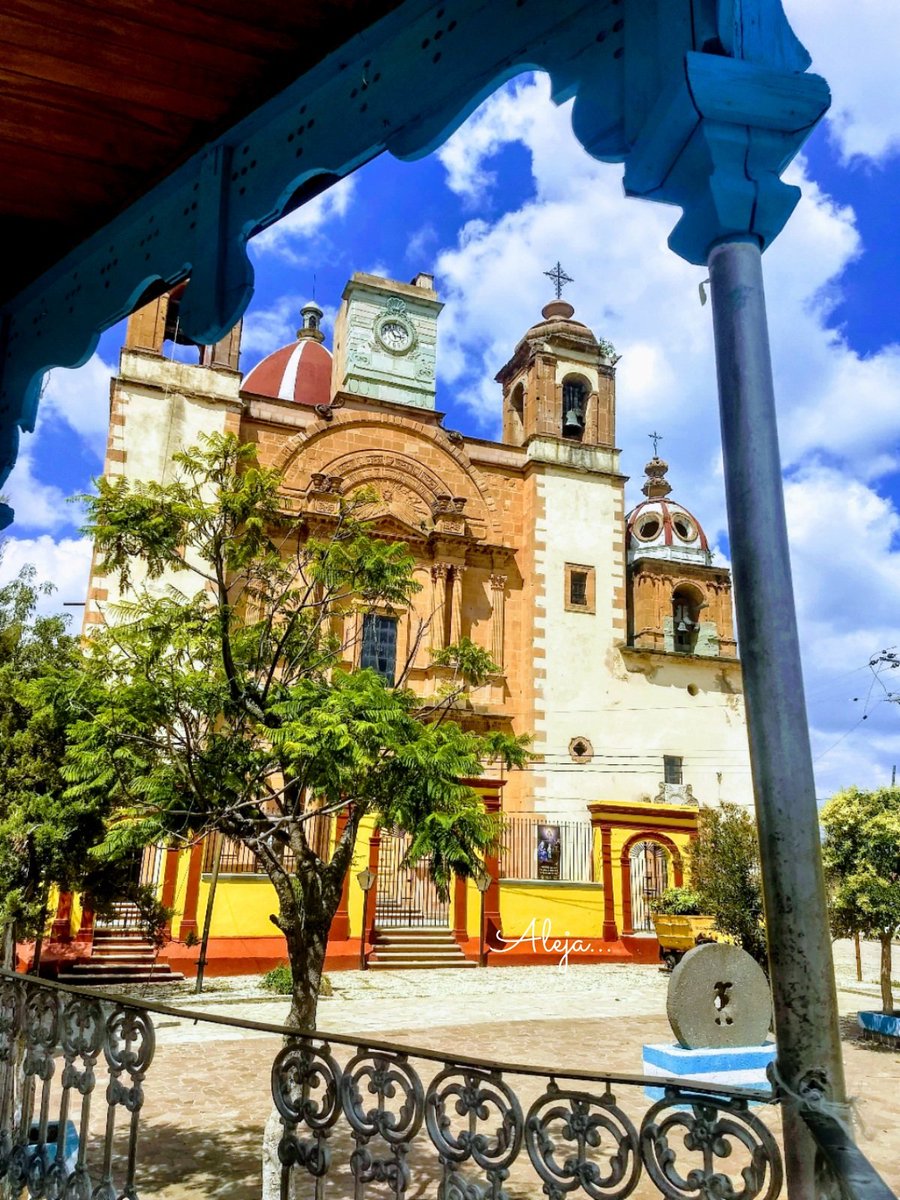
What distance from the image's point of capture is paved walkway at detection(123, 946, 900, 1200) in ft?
22.2

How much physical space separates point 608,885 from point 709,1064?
11586 mm

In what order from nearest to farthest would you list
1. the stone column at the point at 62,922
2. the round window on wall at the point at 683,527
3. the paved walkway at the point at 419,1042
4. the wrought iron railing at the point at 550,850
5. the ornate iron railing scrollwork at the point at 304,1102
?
the ornate iron railing scrollwork at the point at 304,1102 < the paved walkway at the point at 419,1042 < the stone column at the point at 62,922 < the wrought iron railing at the point at 550,850 < the round window on wall at the point at 683,527

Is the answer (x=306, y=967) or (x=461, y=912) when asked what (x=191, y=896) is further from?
(x=306, y=967)

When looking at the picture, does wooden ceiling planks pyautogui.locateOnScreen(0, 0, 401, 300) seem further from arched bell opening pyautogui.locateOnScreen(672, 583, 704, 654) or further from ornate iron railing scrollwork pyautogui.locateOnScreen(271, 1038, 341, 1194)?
arched bell opening pyautogui.locateOnScreen(672, 583, 704, 654)

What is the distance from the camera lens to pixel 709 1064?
8625 mm

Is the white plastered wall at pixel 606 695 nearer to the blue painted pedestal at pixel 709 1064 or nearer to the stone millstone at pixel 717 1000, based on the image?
the stone millstone at pixel 717 1000

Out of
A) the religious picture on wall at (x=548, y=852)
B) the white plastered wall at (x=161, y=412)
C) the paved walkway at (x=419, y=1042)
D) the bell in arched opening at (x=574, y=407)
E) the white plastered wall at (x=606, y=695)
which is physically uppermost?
the bell in arched opening at (x=574, y=407)

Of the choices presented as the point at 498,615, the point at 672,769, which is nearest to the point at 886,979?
the point at 672,769

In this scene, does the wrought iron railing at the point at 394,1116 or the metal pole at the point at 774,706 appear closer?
the metal pole at the point at 774,706

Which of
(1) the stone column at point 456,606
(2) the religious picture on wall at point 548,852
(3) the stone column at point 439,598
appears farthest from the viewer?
(1) the stone column at point 456,606

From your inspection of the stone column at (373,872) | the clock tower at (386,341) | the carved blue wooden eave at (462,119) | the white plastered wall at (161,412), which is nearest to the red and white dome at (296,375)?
the clock tower at (386,341)

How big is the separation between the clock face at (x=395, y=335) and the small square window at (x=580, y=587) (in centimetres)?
743

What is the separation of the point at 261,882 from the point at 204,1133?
10030 millimetres

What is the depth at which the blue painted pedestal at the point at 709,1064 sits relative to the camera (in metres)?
8.54
